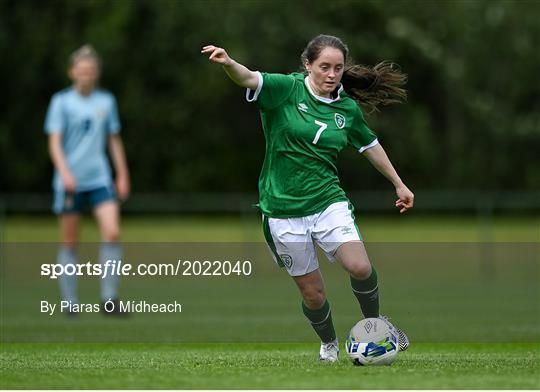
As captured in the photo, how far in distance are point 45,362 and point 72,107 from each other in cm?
540

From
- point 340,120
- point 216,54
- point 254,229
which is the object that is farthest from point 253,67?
point 216,54

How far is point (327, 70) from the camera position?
7641 millimetres

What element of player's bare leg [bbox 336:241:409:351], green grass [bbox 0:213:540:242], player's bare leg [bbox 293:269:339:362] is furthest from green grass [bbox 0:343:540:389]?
green grass [bbox 0:213:540:242]

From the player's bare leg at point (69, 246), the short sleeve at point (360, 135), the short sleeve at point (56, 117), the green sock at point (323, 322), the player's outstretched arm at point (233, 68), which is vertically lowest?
the player's bare leg at point (69, 246)

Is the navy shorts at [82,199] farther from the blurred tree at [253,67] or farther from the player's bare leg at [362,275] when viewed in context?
the blurred tree at [253,67]

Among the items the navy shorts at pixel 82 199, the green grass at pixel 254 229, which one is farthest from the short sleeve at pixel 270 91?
the green grass at pixel 254 229

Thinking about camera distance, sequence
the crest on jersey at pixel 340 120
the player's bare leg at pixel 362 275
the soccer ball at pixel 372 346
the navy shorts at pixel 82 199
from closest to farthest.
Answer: the soccer ball at pixel 372 346 < the player's bare leg at pixel 362 275 < the crest on jersey at pixel 340 120 < the navy shorts at pixel 82 199

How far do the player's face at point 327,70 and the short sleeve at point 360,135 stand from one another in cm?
35

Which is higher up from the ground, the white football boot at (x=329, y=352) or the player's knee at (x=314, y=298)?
the player's knee at (x=314, y=298)

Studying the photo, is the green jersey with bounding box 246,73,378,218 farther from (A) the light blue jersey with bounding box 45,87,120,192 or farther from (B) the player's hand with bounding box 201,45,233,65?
(A) the light blue jersey with bounding box 45,87,120,192

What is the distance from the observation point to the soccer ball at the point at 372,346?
7281mm

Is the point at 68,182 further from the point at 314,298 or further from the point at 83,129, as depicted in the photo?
the point at 314,298

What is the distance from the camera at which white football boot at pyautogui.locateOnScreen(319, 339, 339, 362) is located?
7.90 metres

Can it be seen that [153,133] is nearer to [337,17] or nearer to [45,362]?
[337,17]
